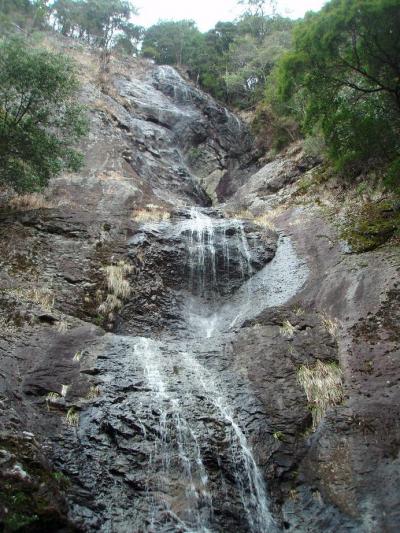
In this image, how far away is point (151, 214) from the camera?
1644 centimetres

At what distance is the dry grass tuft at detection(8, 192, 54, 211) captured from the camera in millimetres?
14844

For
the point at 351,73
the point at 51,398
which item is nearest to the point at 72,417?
the point at 51,398

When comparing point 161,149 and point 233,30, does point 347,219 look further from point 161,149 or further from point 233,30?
point 233,30

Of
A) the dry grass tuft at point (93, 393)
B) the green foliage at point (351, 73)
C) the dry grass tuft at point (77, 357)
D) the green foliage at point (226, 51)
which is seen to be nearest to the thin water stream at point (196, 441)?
the dry grass tuft at point (93, 393)

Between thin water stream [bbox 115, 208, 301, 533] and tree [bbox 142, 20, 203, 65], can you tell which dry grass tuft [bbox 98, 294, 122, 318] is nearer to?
thin water stream [bbox 115, 208, 301, 533]

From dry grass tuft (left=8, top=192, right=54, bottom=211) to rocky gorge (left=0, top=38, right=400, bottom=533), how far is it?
169mm

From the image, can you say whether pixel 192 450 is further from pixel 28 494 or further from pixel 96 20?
pixel 96 20

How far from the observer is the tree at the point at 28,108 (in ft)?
41.2

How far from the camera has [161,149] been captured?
2638 centimetres

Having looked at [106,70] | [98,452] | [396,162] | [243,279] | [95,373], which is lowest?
[98,452]

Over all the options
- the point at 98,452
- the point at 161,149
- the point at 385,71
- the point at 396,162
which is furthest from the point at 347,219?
the point at 161,149

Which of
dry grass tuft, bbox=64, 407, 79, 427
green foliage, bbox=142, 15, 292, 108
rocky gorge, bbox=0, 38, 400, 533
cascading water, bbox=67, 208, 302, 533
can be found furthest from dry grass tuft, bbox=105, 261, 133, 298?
green foliage, bbox=142, 15, 292, 108

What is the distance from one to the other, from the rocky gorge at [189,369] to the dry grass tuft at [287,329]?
5cm

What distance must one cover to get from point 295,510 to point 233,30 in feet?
135
